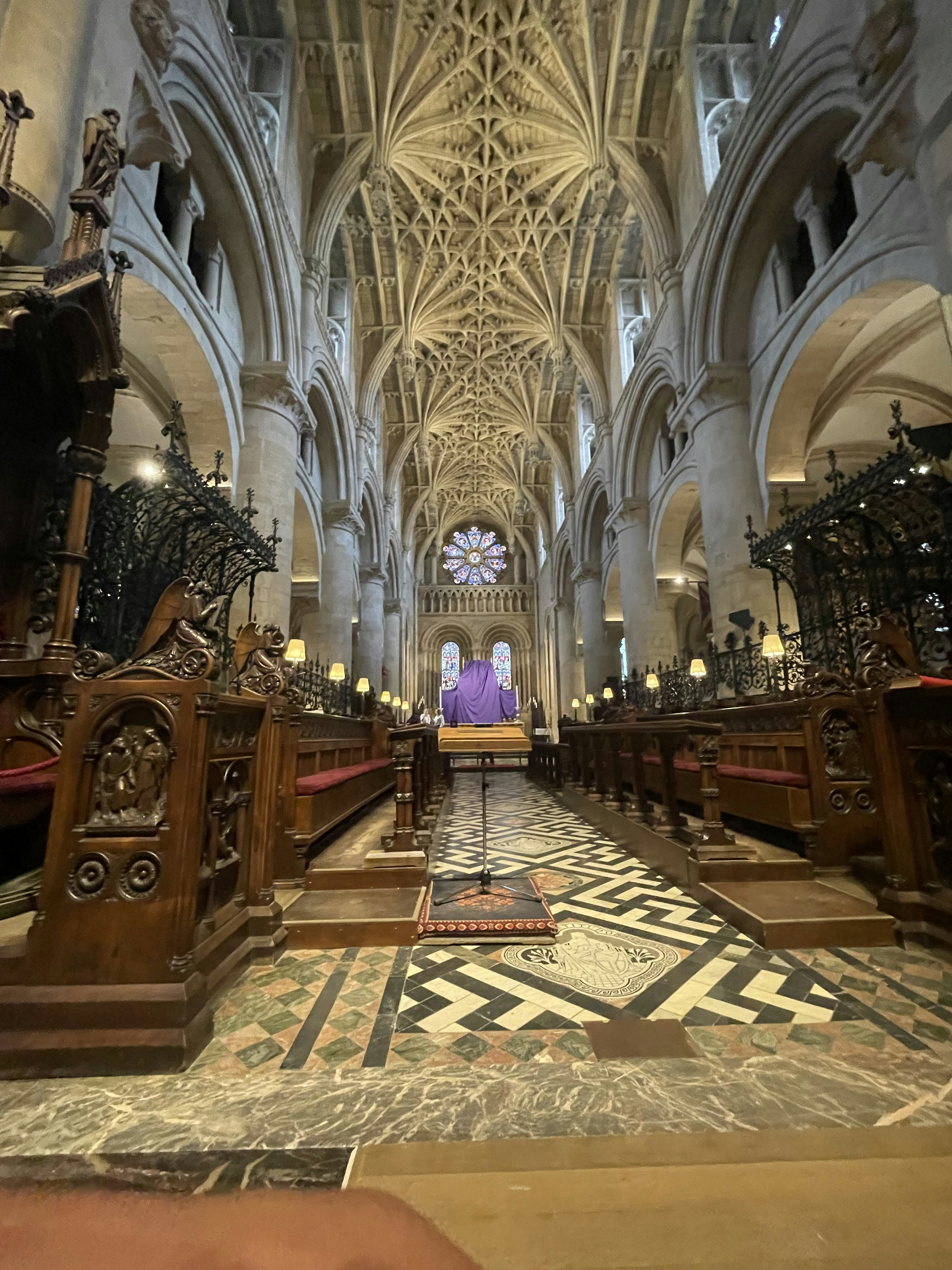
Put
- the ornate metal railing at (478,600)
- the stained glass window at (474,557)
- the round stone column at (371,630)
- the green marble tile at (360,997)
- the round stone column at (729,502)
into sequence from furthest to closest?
the stained glass window at (474,557), the ornate metal railing at (478,600), the round stone column at (371,630), the round stone column at (729,502), the green marble tile at (360,997)

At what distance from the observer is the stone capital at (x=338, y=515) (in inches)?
527

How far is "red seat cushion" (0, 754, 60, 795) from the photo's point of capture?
2260 millimetres

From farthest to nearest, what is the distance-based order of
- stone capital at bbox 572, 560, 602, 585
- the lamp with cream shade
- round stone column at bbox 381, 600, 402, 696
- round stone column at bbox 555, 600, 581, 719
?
1. round stone column at bbox 381, 600, 402, 696
2. round stone column at bbox 555, 600, 581, 719
3. stone capital at bbox 572, 560, 602, 585
4. the lamp with cream shade

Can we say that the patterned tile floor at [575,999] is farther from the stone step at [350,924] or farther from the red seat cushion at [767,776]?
the red seat cushion at [767,776]

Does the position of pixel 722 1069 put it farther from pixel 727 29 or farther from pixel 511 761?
pixel 511 761

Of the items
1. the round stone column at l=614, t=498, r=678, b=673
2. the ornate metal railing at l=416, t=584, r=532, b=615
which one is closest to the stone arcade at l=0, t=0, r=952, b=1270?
the round stone column at l=614, t=498, r=678, b=673

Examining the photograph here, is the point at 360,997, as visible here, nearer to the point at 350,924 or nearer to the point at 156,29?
the point at 350,924

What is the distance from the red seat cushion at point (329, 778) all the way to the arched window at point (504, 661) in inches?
992

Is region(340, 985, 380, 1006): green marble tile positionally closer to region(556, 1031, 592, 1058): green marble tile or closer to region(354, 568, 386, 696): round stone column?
region(556, 1031, 592, 1058): green marble tile

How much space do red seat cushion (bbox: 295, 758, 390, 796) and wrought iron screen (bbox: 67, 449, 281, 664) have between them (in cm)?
111

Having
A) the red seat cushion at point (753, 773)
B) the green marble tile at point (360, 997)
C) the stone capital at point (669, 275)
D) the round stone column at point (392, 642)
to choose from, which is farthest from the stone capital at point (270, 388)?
the round stone column at point (392, 642)

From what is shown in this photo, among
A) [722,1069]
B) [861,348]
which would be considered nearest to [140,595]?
[722,1069]

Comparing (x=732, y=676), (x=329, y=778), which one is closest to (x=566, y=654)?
(x=732, y=676)

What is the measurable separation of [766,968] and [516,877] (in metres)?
1.82
